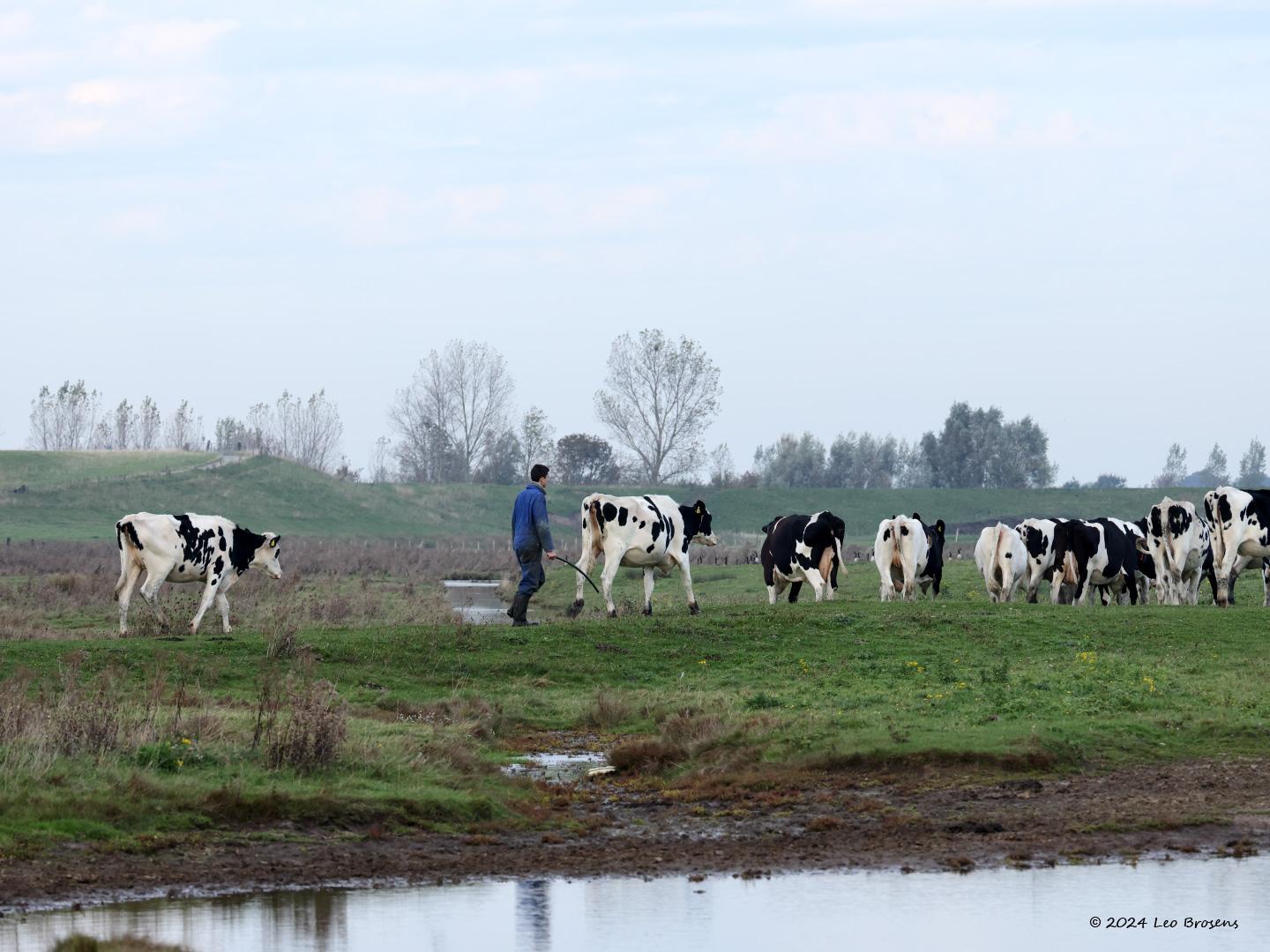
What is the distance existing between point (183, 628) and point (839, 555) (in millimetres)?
11728

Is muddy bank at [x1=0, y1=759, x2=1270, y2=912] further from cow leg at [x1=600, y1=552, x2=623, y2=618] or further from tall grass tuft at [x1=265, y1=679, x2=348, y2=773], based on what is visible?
cow leg at [x1=600, y1=552, x2=623, y2=618]

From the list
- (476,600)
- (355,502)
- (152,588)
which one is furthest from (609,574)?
(355,502)

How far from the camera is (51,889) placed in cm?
1083

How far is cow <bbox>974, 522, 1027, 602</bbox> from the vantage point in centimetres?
3064

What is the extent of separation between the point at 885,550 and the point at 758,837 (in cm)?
1774

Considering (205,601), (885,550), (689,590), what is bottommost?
(205,601)

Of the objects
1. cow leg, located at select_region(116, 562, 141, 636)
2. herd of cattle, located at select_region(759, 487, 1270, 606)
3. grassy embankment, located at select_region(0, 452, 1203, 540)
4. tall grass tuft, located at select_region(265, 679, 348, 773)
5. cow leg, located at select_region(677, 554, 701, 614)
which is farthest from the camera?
grassy embankment, located at select_region(0, 452, 1203, 540)

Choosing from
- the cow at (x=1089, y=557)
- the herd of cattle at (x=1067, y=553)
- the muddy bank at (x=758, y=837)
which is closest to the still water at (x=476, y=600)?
the herd of cattle at (x=1067, y=553)

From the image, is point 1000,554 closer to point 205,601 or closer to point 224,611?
point 224,611

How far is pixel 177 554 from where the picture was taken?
25.2 meters

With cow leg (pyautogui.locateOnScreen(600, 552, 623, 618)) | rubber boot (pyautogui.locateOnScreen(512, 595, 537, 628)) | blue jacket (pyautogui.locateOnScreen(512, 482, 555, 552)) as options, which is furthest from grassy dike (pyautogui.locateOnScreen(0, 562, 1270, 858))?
blue jacket (pyautogui.locateOnScreen(512, 482, 555, 552))

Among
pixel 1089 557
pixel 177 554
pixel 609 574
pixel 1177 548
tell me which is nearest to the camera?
pixel 177 554

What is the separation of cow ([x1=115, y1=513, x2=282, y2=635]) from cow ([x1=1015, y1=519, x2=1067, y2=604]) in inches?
583

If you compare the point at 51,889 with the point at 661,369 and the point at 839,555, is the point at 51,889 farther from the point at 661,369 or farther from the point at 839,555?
the point at 661,369
